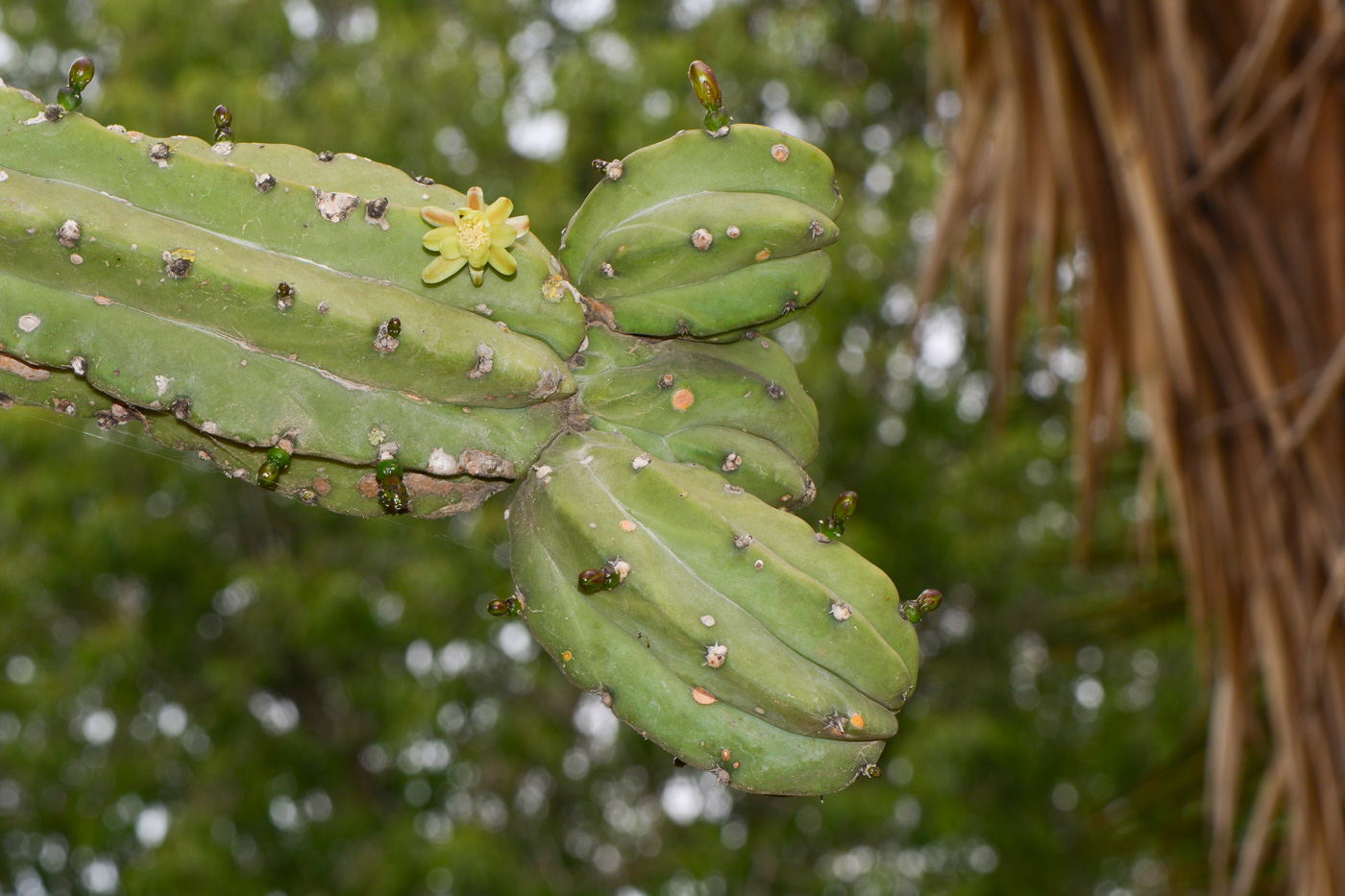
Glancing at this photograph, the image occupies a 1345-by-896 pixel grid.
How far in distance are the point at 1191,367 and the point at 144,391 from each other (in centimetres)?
182

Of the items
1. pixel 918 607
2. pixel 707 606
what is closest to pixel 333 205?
→ pixel 707 606

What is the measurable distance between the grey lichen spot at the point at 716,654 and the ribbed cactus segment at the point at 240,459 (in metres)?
0.27

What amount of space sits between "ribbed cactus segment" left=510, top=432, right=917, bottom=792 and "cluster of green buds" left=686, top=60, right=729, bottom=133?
321 millimetres

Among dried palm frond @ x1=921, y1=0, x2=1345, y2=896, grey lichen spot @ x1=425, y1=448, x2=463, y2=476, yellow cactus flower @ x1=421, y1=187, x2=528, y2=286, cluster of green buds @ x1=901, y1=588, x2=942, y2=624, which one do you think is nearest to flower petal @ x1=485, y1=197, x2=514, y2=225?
yellow cactus flower @ x1=421, y1=187, x2=528, y2=286

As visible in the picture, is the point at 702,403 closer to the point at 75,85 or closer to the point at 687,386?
the point at 687,386

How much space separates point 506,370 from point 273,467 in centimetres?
21

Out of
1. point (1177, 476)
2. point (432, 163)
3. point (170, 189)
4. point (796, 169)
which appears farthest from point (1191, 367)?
point (432, 163)

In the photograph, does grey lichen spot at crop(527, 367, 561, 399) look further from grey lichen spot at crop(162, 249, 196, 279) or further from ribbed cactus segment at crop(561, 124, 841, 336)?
grey lichen spot at crop(162, 249, 196, 279)

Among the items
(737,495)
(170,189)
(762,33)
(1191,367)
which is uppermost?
(170,189)

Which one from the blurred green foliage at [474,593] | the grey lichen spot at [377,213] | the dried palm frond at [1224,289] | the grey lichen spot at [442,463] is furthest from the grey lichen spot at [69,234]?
the blurred green foliage at [474,593]

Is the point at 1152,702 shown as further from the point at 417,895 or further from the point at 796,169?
the point at 796,169

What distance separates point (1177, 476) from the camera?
2117mm

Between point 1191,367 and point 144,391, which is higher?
point 144,391

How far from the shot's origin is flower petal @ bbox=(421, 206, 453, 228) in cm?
98
